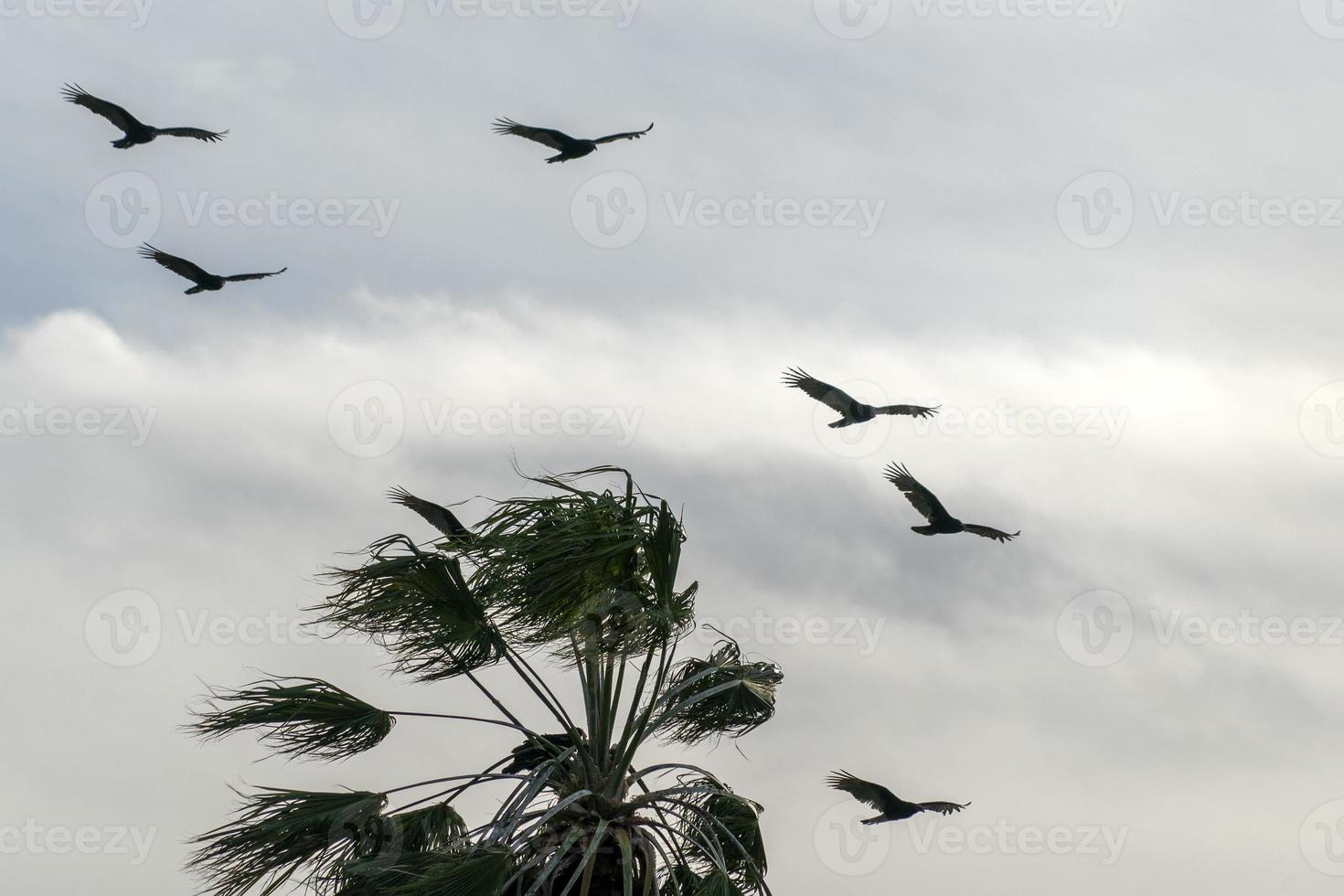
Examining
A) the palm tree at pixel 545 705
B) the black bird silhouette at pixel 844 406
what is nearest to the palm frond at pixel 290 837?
the palm tree at pixel 545 705

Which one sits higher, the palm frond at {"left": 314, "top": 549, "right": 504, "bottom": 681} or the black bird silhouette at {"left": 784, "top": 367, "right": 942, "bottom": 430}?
the black bird silhouette at {"left": 784, "top": 367, "right": 942, "bottom": 430}

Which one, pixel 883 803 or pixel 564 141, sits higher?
pixel 564 141

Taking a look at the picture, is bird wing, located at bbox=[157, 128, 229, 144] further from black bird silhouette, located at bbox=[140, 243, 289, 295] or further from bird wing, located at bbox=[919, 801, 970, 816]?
bird wing, located at bbox=[919, 801, 970, 816]

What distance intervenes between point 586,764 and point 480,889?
163 cm

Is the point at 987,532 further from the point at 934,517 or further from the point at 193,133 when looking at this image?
the point at 193,133

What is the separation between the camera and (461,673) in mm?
10641

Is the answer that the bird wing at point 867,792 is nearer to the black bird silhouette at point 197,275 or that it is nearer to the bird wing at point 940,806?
the bird wing at point 940,806

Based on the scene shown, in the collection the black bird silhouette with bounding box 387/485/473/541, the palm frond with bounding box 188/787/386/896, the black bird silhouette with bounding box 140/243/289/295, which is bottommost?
the palm frond with bounding box 188/787/386/896

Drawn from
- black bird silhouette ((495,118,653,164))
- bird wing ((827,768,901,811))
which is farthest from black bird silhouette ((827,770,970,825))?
black bird silhouette ((495,118,653,164))

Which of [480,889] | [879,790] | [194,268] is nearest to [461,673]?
[480,889]

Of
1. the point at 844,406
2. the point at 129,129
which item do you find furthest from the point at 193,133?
the point at 844,406

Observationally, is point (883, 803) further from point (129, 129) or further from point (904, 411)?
point (129, 129)

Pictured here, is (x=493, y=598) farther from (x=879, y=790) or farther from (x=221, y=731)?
(x=879, y=790)

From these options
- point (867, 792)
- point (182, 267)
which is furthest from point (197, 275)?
point (867, 792)
